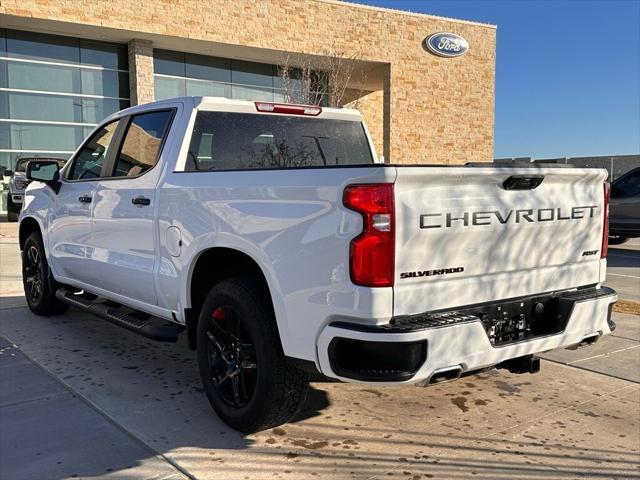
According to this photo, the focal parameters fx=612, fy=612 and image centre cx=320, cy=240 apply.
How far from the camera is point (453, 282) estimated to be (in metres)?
3.03

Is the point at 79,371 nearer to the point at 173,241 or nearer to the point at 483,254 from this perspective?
the point at 173,241

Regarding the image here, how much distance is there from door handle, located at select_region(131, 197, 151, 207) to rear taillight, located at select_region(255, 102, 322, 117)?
3.50 feet

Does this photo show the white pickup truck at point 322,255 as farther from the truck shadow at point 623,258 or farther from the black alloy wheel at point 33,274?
the truck shadow at point 623,258

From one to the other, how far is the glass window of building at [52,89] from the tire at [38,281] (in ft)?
54.3

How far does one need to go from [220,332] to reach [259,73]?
78.9 feet

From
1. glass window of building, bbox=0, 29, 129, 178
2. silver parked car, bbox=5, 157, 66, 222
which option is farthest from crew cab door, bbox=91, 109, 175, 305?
glass window of building, bbox=0, 29, 129, 178

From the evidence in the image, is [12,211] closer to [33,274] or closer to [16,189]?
[16,189]

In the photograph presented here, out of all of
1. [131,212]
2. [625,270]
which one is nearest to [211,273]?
[131,212]

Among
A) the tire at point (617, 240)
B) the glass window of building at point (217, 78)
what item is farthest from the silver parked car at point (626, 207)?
the glass window of building at point (217, 78)

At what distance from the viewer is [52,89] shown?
21750 mm

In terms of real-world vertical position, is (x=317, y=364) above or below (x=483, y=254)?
below

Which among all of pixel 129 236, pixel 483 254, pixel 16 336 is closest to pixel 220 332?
pixel 129 236

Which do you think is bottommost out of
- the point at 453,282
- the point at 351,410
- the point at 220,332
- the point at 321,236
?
the point at 351,410

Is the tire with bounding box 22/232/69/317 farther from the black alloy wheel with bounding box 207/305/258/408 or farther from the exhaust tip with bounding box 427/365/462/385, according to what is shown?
the exhaust tip with bounding box 427/365/462/385
